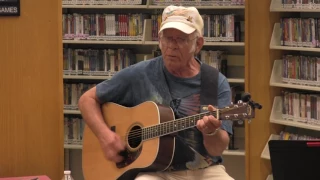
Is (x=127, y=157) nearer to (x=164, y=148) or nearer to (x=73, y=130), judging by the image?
(x=164, y=148)

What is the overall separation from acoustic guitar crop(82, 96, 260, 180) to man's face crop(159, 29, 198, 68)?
0.72 ft

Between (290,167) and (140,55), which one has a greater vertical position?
(140,55)

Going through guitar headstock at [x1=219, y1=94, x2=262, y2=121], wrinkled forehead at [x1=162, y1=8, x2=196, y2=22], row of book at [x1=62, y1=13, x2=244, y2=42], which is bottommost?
guitar headstock at [x1=219, y1=94, x2=262, y2=121]

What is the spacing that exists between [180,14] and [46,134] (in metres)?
0.91

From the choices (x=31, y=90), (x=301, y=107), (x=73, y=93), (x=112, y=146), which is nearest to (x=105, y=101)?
(x=112, y=146)

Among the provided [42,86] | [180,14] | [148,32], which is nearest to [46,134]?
[42,86]

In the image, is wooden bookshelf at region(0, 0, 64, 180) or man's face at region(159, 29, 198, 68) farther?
wooden bookshelf at region(0, 0, 64, 180)

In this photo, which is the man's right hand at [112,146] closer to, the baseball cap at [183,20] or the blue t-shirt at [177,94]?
the blue t-shirt at [177,94]

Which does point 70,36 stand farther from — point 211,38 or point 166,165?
point 166,165

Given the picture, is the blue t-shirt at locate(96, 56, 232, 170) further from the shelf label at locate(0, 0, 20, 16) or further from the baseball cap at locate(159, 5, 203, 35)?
the shelf label at locate(0, 0, 20, 16)

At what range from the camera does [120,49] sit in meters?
5.24

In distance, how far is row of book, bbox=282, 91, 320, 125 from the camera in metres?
4.36

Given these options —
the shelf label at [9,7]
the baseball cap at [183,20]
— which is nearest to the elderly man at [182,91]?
the baseball cap at [183,20]

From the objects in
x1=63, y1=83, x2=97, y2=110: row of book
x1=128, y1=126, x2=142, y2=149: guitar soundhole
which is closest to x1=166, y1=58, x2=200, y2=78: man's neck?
x1=128, y1=126, x2=142, y2=149: guitar soundhole
